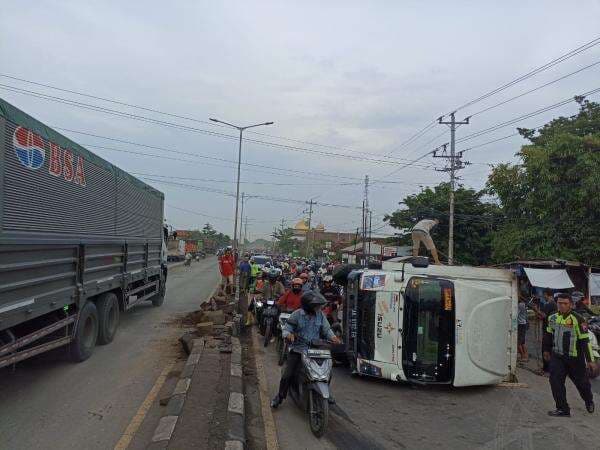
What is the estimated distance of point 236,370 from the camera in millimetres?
7312

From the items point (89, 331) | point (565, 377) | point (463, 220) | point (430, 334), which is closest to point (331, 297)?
point (430, 334)

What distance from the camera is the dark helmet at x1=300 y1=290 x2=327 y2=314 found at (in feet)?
19.9

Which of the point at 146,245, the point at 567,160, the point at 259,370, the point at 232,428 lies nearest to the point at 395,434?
the point at 232,428

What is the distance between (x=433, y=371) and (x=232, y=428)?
3.49 meters

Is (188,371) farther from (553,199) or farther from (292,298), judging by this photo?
(553,199)

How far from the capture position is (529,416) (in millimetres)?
6430

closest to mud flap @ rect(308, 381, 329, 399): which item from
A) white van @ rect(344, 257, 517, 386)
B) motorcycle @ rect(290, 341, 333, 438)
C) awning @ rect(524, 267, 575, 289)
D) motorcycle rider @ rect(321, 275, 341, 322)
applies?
motorcycle @ rect(290, 341, 333, 438)

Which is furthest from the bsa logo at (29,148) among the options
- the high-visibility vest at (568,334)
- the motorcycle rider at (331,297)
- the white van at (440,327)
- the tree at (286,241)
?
the tree at (286,241)

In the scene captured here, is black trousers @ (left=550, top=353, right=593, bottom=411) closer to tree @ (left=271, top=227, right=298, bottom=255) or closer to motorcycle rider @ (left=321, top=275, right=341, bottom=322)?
motorcycle rider @ (left=321, top=275, right=341, bottom=322)

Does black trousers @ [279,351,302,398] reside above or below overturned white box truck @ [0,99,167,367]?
below

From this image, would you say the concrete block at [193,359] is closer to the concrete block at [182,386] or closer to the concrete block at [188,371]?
the concrete block at [188,371]

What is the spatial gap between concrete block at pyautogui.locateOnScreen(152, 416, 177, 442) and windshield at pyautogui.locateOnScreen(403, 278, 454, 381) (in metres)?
3.61

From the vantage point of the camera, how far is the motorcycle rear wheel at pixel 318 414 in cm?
526

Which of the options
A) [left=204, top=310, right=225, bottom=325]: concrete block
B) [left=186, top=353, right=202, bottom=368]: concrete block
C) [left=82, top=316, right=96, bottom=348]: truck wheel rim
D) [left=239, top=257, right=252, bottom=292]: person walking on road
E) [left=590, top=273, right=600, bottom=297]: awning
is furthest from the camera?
[left=590, top=273, right=600, bottom=297]: awning
